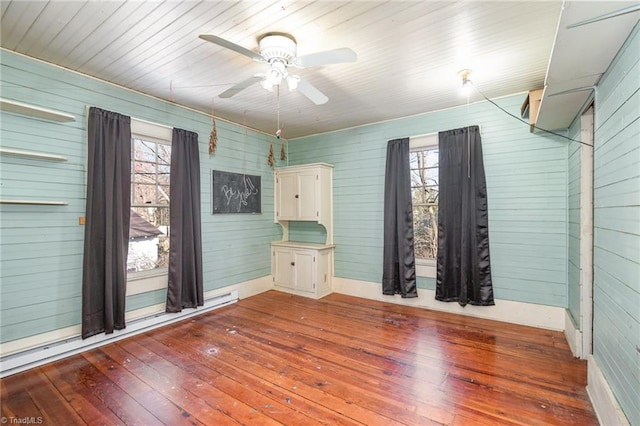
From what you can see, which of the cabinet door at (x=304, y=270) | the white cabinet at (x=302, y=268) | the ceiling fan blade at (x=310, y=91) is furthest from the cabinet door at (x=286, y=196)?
the ceiling fan blade at (x=310, y=91)

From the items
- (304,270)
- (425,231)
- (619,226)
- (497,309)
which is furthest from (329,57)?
(497,309)

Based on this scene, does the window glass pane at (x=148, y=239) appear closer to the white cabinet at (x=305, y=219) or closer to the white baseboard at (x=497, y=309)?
the white cabinet at (x=305, y=219)

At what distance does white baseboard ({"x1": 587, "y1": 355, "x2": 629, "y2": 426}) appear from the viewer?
1591 mm

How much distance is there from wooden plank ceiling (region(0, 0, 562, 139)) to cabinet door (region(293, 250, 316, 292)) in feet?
7.71

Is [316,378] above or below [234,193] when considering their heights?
below

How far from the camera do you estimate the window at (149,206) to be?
11.0 ft

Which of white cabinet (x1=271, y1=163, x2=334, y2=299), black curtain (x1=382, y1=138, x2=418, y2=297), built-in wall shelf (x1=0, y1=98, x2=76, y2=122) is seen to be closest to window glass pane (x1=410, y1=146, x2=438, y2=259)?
black curtain (x1=382, y1=138, x2=418, y2=297)

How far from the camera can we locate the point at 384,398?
2090mm

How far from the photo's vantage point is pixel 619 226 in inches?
65.3

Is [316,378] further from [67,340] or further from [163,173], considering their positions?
[163,173]

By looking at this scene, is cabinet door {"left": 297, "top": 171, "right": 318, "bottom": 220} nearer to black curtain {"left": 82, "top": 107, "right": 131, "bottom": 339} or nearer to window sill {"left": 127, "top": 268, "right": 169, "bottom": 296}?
window sill {"left": 127, "top": 268, "right": 169, "bottom": 296}

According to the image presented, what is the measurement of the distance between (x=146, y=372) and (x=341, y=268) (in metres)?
2.99

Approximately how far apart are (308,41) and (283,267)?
11.4 ft

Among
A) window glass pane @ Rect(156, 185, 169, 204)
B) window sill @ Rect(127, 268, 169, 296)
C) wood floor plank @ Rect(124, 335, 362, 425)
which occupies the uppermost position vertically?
window glass pane @ Rect(156, 185, 169, 204)
